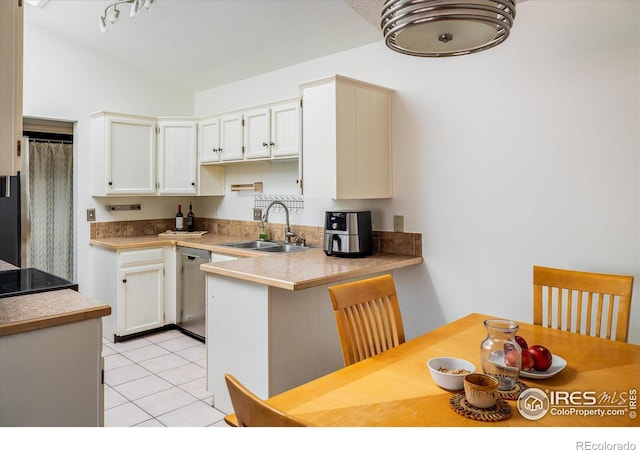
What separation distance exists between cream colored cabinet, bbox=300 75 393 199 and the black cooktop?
1.52 metres

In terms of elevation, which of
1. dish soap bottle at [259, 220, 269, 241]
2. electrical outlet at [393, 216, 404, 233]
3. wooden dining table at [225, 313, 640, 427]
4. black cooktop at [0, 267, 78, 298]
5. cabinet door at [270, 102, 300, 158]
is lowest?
wooden dining table at [225, 313, 640, 427]

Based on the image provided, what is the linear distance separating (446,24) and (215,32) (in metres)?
2.72

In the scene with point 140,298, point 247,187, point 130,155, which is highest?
point 130,155

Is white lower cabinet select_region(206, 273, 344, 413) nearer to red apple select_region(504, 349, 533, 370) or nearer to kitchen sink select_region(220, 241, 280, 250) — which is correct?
kitchen sink select_region(220, 241, 280, 250)

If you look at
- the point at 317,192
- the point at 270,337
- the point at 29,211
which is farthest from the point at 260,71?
the point at 270,337

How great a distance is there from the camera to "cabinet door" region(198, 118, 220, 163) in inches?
160

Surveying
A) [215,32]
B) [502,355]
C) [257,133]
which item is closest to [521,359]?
[502,355]

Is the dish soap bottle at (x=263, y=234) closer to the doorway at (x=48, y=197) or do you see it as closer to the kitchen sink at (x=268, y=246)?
the kitchen sink at (x=268, y=246)

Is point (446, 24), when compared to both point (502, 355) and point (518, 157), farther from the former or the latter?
point (518, 157)

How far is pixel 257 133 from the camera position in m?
3.69

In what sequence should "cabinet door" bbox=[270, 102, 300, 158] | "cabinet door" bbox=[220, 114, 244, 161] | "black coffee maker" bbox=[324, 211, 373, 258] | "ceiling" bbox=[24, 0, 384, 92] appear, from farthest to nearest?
1. "cabinet door" bbox=[220, 114, 244, 161]
2. "cabinet door" bbox=[270, 102, 300, 158]
3. "ceiling" bbox=[24, 0, 384, 92]
4. "black coffee maker" bbox=[324, 211, 373, 258]

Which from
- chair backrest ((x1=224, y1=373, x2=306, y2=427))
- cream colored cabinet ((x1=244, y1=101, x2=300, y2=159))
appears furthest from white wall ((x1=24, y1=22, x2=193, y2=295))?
chair backrest ((x1=224, y1=373, x2=306, y2=427))

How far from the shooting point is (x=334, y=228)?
2.98 m

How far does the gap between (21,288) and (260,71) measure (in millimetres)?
2795
